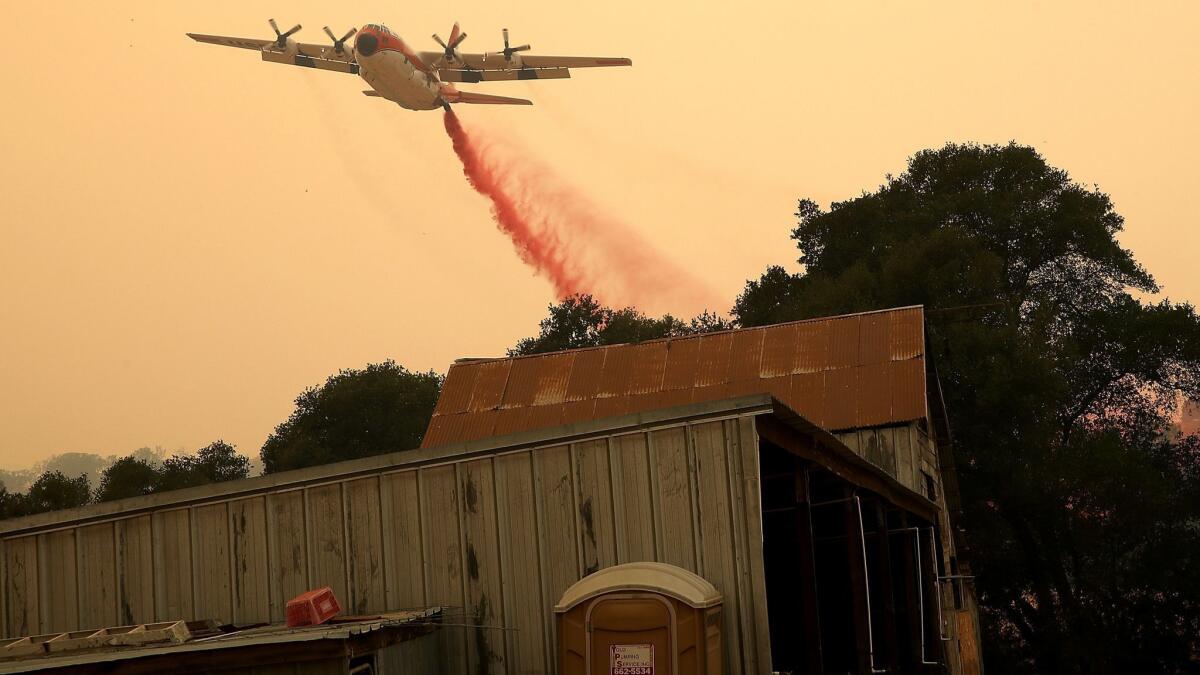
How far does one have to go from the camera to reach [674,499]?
15109 millimetres

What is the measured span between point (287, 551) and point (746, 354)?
13.7 metres

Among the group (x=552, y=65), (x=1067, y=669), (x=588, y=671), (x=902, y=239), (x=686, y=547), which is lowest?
(x=1067, y=669)

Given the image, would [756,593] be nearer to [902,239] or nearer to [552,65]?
[902,239]

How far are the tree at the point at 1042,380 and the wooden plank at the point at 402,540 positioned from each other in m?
19.9

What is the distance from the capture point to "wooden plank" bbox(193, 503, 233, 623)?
16359 mm

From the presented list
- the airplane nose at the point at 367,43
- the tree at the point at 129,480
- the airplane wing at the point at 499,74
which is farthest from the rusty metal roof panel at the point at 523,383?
the tree at the point at 129,480

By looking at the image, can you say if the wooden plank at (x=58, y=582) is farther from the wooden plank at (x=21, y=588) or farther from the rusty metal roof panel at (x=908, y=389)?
the rusty metal roof panel at (x=908, y=389)

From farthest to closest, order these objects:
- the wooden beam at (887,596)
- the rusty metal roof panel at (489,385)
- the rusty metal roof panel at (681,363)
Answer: the rusty metal roof panel at (489,385) → the rusty metal roof panel at (681,363) → the wooden beam at (887,596)

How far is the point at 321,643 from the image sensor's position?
42.4ft

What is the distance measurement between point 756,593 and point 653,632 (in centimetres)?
155

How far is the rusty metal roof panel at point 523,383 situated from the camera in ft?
92.4

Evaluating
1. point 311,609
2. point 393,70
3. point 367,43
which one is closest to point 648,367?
point 311,609

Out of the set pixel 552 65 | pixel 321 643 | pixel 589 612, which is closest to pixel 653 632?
pixel 589 612

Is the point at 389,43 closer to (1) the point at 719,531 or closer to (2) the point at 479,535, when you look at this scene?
(2) the point at 479,535
